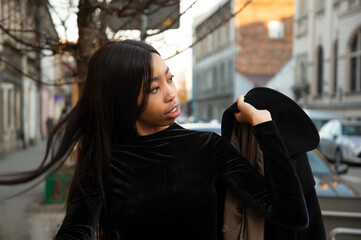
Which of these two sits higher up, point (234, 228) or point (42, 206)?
point (234, 228)

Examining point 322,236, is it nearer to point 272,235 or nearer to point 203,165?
point 272,235

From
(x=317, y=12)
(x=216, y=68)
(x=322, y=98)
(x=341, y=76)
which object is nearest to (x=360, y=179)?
(x=341, y=76)

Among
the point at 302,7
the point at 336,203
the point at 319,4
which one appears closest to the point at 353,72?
the point at 319,4

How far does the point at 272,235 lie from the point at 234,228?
0.48ft

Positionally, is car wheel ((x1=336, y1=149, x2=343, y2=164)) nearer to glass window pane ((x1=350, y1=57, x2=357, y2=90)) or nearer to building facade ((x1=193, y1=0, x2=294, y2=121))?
glass window pane ((x1=350, y1=57, x2=357, y2=90))

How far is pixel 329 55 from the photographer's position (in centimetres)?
2789

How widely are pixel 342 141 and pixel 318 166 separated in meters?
10.3

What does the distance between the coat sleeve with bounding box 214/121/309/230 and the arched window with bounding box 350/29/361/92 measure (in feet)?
79.5

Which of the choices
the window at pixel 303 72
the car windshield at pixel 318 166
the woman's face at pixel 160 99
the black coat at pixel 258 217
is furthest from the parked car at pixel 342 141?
the window at pixel 303 72

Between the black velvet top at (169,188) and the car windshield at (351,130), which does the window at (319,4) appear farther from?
the black velvet top at (169,188)

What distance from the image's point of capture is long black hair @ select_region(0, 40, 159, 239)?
1857mm

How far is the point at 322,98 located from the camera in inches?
1124

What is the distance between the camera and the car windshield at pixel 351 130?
15844 millimetres

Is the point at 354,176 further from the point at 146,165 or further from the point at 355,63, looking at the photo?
the point at 355,63
